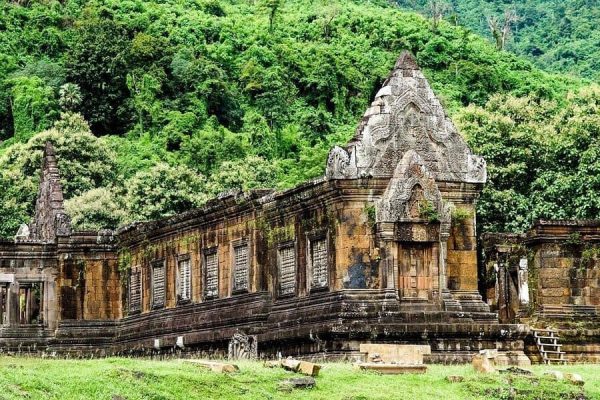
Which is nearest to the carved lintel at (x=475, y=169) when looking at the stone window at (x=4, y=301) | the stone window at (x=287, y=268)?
the stone window at (x=287, y=268)

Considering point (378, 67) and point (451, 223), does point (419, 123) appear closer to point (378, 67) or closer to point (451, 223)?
point (451, 223)

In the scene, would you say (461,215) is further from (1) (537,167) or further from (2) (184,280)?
(1) (537,167)

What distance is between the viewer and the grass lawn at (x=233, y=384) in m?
22.0

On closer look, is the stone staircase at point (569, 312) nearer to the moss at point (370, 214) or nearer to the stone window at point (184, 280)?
the moss at point (370, 214)

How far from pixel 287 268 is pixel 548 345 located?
6.65 metres

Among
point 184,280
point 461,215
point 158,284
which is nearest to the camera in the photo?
point 461,215

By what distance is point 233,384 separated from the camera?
23.3 meters

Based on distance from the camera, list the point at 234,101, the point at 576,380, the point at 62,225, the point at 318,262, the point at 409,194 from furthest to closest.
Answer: the point at 234,101, the point at 62,225, the point at 318,262, the point at 409,194, the point at 576,380

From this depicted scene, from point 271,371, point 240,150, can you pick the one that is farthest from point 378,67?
point 271,371

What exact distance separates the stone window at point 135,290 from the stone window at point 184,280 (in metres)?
2.87

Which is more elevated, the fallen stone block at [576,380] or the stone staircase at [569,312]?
the stone staircase at [569,312]

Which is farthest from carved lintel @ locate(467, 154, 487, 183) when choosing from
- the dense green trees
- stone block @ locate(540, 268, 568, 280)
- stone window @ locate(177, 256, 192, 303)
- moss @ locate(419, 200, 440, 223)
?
the dense green trees

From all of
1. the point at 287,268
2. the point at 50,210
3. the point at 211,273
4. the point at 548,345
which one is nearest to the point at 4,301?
the point at 50,210

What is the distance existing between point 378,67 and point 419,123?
81275 millimetres
